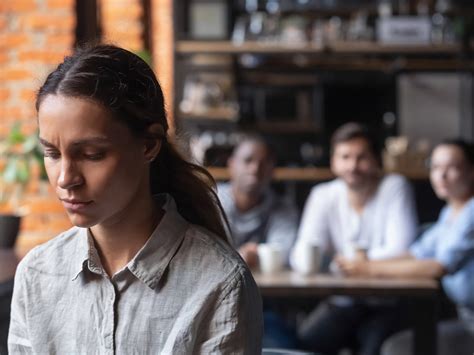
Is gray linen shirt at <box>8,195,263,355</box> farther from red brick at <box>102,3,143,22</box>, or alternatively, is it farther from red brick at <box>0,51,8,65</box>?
red brick at <box>102,3,143,22</box>

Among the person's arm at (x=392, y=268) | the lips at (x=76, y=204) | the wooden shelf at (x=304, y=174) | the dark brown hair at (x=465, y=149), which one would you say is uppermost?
the lips at (x=76, y=204)

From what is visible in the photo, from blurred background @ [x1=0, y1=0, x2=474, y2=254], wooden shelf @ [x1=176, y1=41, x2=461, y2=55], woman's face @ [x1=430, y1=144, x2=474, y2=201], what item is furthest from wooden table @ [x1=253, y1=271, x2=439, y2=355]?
wooden shelf @ [x1=176, y1=41, x2=461, y2=55]

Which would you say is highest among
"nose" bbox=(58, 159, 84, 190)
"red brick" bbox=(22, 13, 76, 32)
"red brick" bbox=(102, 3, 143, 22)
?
"red brick" bbox=(102, 3, 143, 22)

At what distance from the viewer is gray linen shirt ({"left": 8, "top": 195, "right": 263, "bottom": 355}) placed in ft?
3.05

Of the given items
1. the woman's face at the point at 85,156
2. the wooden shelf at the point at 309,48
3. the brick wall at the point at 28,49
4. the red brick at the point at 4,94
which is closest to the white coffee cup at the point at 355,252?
the brick wall at the point at 28,49

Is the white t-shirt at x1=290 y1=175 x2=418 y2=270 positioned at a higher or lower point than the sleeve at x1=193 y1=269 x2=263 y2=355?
lower

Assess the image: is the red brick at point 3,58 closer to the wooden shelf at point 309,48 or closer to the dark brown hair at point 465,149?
the wooden shelf at point 309,48

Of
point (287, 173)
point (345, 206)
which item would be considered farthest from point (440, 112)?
point (345, 206)

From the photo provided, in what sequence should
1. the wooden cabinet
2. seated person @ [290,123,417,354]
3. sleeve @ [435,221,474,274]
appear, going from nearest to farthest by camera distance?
sleeve @ [435,221,474,274] < seated person @ [290,123,417,354] < the wooden cabinet

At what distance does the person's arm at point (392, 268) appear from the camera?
266cm

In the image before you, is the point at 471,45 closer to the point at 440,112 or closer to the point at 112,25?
the point at 440,112

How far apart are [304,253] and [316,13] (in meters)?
3.71

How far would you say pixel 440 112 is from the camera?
609 cm

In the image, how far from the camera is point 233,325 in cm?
92
